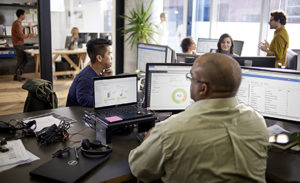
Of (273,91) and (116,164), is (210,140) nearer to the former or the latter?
(116,164)

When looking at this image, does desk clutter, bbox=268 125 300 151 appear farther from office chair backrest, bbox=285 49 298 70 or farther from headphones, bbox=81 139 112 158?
office chair backrest, bbox=285 49 298 70

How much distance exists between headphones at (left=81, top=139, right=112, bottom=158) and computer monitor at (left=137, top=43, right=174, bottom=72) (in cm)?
158

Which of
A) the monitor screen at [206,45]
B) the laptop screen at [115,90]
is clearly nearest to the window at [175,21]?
the monitor screen at [206,45]

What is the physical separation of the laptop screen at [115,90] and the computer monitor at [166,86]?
0.48 feet

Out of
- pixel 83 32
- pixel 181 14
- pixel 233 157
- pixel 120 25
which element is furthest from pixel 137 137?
pixel 181 14

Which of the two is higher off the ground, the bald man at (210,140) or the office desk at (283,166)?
the bald man at (210,140)

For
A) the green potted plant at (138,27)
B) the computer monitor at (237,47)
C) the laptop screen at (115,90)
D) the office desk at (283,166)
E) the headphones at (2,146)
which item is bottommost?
the office desk at (283,166)

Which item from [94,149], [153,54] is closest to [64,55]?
[153,54]

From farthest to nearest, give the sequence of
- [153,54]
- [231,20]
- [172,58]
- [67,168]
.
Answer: [231,20], [153,54], [172,58], [67,168]

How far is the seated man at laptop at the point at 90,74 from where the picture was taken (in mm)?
2521

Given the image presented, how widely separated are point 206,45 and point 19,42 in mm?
3290

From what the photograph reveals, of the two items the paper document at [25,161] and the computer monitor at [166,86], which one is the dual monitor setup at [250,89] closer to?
the computer monitor at [166,86]

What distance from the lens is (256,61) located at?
2.95 meters

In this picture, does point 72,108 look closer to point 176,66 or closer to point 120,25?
point 176,66
